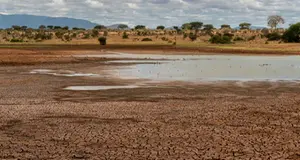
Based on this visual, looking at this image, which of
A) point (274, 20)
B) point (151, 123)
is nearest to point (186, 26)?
point (274, 20)

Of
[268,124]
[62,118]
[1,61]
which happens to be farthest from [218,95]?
[1,61]

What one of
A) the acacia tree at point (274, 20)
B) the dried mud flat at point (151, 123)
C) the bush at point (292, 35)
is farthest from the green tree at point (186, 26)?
the dried mud flat at point (151, 123)

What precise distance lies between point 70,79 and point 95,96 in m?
6.83

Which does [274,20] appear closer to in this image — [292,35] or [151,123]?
[292,35]

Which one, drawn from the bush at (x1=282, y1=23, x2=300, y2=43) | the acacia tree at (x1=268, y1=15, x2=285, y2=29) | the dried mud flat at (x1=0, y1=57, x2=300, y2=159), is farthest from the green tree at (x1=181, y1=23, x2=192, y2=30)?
the dried mud flat at (x1=0, y1=57, x2=300, y2=159)

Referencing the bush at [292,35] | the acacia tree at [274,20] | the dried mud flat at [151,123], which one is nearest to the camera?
the dried mud flat at [151,123]

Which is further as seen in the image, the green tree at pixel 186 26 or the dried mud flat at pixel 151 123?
the green tree at pixel 186 26

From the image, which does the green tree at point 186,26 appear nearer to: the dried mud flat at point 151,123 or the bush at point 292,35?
the bush at point 292,35

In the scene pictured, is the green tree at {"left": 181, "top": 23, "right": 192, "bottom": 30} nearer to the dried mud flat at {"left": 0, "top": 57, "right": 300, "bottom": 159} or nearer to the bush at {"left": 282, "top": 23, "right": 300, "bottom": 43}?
the bush at {"left": 282, "top": 23, "right": 300, "bottom": 43}

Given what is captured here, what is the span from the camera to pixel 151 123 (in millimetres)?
13055

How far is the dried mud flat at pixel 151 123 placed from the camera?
1020 cm

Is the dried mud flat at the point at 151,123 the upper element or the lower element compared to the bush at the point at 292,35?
lower

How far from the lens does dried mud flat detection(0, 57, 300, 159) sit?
10.2 m

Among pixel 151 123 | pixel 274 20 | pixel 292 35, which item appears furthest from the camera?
pixel 274 20
